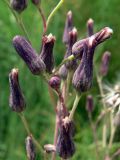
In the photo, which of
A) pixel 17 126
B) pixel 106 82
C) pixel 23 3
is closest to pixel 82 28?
pixel 106 82

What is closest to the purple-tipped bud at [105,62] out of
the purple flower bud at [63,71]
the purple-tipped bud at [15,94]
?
the purple flower bud at [63,71]

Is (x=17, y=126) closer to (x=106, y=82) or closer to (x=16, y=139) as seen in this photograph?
(x=16, y=139)

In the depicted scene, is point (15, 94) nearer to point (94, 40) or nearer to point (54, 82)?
point (54, 82)

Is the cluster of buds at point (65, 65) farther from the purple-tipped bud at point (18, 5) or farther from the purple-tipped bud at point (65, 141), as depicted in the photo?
the purple-tipped bud at point (18, 5)

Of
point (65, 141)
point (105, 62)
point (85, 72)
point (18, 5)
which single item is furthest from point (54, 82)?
point (105, 62)

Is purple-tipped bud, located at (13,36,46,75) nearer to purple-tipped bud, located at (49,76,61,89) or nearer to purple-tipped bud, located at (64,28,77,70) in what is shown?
purple-tipped bud, located at (49,76,61,89)
